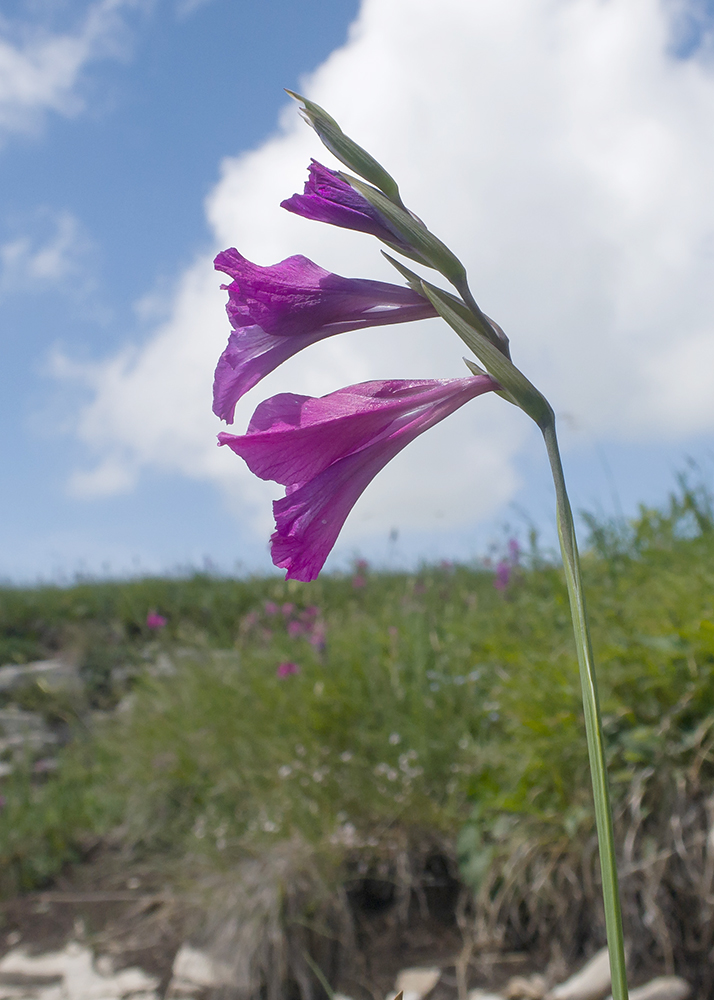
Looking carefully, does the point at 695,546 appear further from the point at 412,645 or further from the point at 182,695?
the point at 182,695

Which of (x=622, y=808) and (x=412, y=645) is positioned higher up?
(x=412, y=645)

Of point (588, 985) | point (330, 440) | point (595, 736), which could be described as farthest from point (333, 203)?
point (588, 985)

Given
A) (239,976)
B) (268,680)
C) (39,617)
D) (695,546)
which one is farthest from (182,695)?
(39,617)

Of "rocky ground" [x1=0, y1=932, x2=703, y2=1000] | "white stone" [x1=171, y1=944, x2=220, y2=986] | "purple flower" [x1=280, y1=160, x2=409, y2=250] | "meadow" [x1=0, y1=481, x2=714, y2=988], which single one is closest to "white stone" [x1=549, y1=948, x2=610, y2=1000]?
"rocky ground" [x1=0, y1=932, x2=703, y2=1000]

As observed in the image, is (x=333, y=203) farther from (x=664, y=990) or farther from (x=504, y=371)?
(x=664, y=990)

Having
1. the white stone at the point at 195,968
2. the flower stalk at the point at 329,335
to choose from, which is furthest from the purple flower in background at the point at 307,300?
the white stone at the point at 195,968

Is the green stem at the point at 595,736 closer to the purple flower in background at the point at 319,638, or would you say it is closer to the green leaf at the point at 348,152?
the green leaf at the point at 348,152
